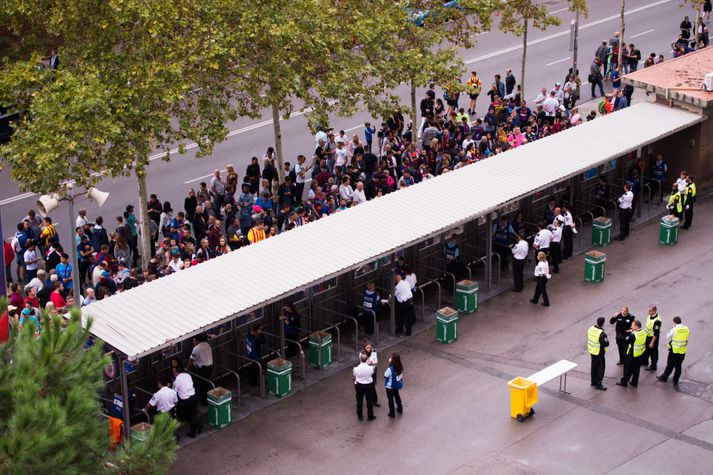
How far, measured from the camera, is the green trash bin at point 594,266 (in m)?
30.2

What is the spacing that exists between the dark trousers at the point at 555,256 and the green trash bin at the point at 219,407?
1018 cm

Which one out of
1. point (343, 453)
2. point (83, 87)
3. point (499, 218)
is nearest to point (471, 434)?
point (343, 453)

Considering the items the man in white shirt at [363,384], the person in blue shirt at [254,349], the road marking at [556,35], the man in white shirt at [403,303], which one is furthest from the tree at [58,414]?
the road marking at [556,35]

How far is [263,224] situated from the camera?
30750mm

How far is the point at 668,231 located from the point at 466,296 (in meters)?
6.88

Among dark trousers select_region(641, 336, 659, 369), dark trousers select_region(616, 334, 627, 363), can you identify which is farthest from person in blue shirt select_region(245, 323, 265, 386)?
dark trousers select_region(641, 336, 659, 369)

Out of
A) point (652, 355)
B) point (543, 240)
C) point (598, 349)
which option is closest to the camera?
point (598, 349)

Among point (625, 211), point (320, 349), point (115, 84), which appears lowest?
point (320, 349)

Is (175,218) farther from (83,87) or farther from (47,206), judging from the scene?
(47,206)

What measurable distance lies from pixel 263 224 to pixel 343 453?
908 cm

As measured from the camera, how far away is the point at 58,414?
13922 millimetres

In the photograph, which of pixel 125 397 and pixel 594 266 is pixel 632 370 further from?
pixel 125 397

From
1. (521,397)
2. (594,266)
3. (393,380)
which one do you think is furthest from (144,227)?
(521,397)

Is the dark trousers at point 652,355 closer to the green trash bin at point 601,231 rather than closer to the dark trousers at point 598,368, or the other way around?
the dark trousers at point 598,368
